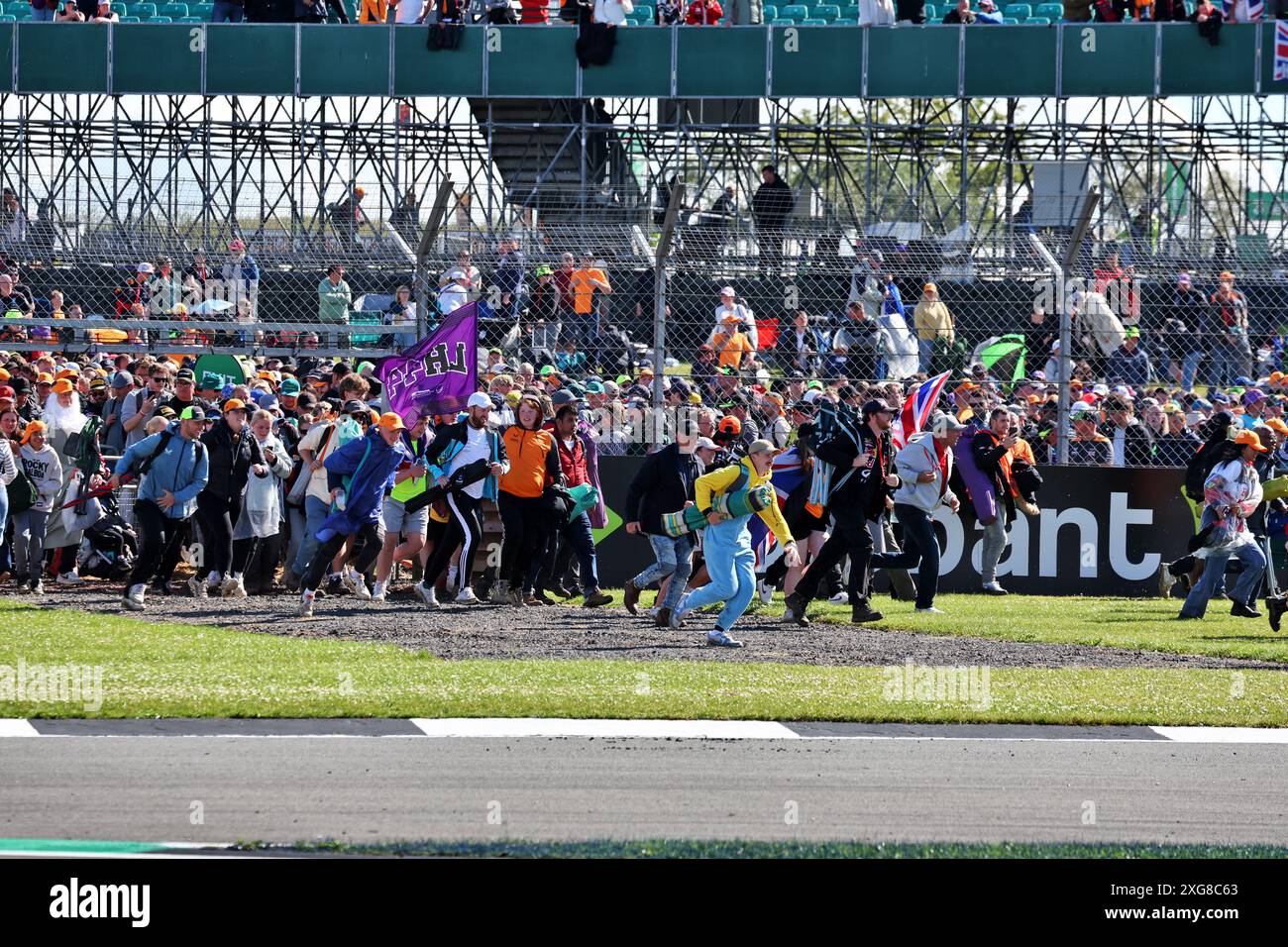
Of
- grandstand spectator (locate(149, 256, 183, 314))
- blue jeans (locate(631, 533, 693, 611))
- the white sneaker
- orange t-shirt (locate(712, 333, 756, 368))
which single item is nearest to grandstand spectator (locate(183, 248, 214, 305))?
grandstand spectator (locate(149, 256, 183, 314))

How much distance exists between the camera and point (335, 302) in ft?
72.7

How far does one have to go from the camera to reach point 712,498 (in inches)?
501

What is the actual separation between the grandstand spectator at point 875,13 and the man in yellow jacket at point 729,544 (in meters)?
17.1

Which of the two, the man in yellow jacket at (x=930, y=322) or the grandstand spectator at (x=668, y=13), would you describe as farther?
the grandstand spectator at (x=668, y=13)

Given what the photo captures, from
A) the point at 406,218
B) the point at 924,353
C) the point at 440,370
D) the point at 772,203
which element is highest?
the point at 772,203

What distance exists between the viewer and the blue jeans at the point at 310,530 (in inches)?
606

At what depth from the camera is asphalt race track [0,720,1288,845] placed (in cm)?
713

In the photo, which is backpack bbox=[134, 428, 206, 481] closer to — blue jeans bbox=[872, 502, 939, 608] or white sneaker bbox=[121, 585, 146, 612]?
white sneaker bbox=[121, 585, 146, 612]

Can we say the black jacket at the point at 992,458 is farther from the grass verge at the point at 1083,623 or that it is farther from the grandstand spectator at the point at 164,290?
the grandstand spectator at the point at 164,290

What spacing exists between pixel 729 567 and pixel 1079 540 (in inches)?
249

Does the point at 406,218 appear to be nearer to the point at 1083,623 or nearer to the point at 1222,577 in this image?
the point at 1083,623

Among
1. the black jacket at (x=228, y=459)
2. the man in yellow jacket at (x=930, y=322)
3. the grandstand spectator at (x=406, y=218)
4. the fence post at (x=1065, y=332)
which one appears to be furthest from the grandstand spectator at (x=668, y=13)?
the black jacket at (x=228, y=459)

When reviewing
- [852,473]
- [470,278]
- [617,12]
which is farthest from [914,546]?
[617,12]

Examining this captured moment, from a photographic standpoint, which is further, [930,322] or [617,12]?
[617,12]
